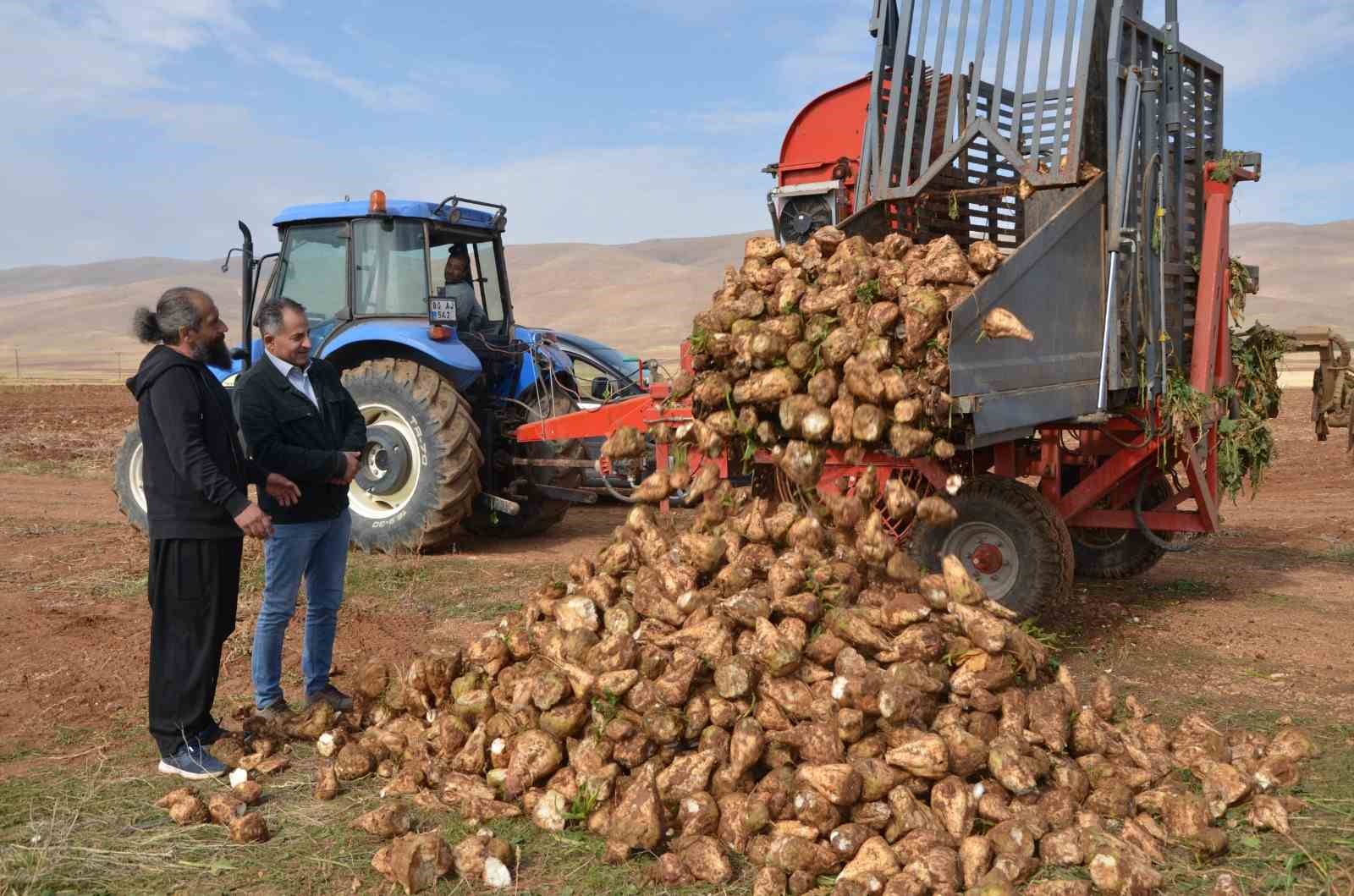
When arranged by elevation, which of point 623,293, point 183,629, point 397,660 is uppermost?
point 623,293

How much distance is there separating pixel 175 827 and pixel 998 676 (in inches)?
112

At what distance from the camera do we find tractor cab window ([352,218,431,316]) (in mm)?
8070

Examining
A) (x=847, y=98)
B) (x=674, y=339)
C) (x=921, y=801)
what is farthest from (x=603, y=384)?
(x=674, y=339)

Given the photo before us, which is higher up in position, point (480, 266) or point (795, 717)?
point (480, 266)

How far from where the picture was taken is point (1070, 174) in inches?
213

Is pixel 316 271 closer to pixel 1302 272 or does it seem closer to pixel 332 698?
pixel 332 698

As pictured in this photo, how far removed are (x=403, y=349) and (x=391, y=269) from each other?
56cm

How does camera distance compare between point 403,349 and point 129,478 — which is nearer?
point 403,349

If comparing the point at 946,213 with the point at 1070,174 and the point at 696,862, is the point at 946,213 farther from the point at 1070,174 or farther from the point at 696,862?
the point at 696,862

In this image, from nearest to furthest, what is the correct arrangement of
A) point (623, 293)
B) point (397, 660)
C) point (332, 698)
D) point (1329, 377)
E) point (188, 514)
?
point (188, 514) < point (332, 698) < point (397, 660) < point (1329, 377) < point (623, 293)

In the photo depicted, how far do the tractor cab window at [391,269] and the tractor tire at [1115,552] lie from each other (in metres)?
4.72

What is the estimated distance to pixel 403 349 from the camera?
8.15m

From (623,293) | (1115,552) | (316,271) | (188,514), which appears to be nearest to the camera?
(188,514)

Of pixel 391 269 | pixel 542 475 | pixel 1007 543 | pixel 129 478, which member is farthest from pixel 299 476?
pixel 129 478
